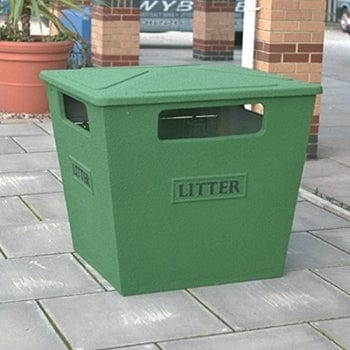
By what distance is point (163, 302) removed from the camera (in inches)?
196

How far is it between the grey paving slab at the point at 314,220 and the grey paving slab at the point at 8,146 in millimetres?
3108

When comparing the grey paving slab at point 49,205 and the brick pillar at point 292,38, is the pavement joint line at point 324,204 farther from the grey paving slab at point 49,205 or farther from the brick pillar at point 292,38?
the grey paving slab at point 49,205

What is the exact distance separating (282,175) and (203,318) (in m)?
0.90

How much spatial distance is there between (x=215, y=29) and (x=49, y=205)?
12.0 m

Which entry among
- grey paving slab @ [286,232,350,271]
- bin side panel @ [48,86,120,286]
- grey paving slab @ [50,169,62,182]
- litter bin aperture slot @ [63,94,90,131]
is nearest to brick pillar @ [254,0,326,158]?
grey paving slab @ [50,169,62,182]

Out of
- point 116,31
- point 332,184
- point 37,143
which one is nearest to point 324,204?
point 332,184

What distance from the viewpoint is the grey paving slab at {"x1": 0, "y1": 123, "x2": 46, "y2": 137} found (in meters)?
9.77

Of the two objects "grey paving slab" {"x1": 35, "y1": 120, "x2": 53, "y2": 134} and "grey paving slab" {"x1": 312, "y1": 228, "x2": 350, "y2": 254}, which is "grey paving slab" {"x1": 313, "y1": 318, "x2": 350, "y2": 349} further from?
"grey paving slab" {"x1": 35, "y1": 120, "x2": 53, "y2": 134}

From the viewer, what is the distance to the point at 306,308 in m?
4.94

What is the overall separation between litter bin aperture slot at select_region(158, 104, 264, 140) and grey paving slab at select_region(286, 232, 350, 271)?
36.0 inches

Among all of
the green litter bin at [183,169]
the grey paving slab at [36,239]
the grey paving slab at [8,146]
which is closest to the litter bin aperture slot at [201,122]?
the green litter bin at [183,169]

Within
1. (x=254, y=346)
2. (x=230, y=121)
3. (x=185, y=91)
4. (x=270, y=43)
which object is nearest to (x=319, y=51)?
(x=270, y=43)

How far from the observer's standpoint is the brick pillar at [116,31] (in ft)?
40.2

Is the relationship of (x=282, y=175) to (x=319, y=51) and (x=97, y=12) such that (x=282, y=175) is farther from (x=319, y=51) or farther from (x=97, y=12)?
(x=97, y=12)
